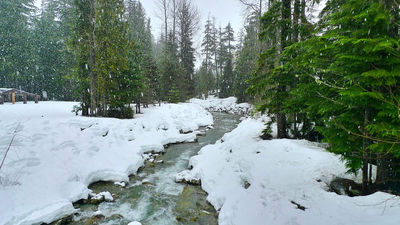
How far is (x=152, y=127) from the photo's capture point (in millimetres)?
14344

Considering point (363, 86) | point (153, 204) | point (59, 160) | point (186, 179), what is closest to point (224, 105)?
point (186, 179)

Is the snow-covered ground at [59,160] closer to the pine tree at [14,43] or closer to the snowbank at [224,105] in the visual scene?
the pine tree at [14,43]

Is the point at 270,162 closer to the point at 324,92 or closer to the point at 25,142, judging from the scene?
the point at 324,92

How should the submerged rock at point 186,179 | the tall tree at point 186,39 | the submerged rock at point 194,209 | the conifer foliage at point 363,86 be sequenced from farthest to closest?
the tall tree at point 186,39
the submerged rock at point 186,179
the submerged rock at point 194,209
the conifer foliage at point 363,86

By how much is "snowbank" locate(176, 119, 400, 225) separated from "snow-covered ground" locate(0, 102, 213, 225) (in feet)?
11.4

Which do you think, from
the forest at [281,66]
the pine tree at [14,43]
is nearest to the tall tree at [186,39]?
the forest at [281,66]

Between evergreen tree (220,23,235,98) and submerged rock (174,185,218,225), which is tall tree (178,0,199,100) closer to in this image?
evergreen tree (220,23,235,98)

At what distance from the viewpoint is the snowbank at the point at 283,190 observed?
374 cm

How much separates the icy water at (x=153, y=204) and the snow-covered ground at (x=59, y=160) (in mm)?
517

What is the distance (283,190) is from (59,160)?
26.3 feet

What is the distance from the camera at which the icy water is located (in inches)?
215

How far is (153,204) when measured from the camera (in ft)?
20.7

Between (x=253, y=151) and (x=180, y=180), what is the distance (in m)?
3.22

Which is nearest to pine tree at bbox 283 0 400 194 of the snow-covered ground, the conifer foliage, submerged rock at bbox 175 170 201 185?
the conifer foliage
